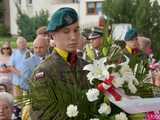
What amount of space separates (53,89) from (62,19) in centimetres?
51

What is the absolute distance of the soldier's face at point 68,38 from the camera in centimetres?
342

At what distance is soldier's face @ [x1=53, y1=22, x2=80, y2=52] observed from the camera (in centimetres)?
342

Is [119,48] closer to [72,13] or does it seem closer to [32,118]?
[72,13]

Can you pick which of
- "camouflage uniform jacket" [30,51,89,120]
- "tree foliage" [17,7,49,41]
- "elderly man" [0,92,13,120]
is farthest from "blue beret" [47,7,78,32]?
"tree foliage" [17,7,49,41]

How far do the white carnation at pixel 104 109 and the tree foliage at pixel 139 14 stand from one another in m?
14.6

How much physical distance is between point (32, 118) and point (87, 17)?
45025 mm

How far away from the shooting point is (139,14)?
1845cm

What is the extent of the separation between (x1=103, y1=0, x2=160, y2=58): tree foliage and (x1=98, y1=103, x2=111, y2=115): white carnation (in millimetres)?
14573

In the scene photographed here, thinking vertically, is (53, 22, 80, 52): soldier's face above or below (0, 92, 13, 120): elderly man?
above

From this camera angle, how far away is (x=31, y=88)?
3227 mm

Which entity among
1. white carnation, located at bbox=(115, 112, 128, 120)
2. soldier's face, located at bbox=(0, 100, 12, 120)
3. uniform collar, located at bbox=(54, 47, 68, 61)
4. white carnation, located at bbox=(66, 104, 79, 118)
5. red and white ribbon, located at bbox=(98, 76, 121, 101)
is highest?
uniform collar, located at bbox=(54, 47, 68, 61)

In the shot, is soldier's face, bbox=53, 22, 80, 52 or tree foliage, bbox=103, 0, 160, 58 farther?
tree foliage, bbox=103, 0, 160, 58

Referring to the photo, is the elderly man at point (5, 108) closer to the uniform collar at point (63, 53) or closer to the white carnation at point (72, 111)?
the uniform collar at point (63, 53)

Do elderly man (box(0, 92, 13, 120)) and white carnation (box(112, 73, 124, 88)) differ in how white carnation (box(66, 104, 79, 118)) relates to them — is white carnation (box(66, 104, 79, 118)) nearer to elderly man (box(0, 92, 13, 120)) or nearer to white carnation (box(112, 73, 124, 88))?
white carnation (box(112, 73, 124, 88))
